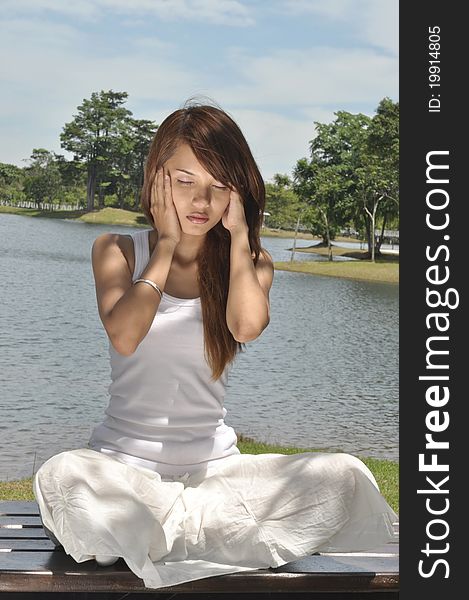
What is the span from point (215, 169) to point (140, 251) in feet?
0.97

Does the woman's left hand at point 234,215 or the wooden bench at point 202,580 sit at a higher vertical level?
the woman's left hand at point 234,215

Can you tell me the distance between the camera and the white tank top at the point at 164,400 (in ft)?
8.70

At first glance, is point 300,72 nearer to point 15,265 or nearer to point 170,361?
point 15,265

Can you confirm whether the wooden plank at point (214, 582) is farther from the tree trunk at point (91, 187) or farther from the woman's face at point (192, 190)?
the tree trunk at point (91, 187)

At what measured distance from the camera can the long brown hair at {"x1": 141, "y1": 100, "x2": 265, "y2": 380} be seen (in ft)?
8.81

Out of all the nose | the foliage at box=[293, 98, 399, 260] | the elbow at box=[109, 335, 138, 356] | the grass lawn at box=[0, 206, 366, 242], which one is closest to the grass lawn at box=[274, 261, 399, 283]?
the foliage at box=[293, 98, 399, 260]

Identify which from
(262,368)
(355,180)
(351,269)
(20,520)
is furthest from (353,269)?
(20,520)

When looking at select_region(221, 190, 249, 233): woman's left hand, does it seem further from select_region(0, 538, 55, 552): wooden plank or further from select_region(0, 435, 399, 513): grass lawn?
select_region(0, 435, 399, 513): grass lawn

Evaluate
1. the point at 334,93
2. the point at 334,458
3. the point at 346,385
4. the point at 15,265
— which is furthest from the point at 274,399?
the point at 334,93

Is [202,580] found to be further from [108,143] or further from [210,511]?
[108,143]

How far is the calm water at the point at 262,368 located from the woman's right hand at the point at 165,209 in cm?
483

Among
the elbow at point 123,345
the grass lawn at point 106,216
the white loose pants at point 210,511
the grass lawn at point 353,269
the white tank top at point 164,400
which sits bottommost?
the grass lawn at point 353,269

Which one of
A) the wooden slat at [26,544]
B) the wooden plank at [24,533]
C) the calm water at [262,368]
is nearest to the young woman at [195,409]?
the wooden slat at [26,544]

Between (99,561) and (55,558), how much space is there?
0.50 feet
